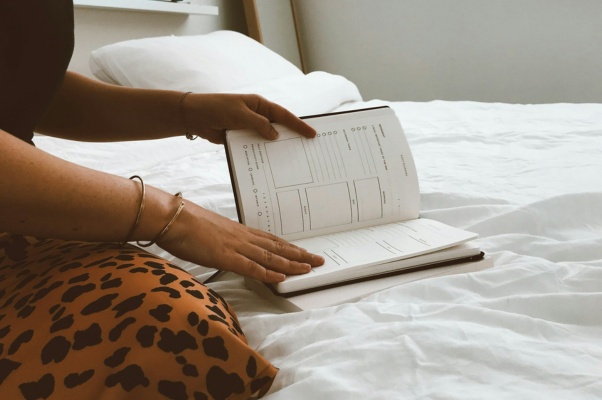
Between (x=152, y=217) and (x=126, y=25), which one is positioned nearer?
(x=152, y=217)

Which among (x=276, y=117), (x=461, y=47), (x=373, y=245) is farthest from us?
(x=461, y=47)

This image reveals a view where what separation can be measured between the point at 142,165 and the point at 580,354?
1.00m

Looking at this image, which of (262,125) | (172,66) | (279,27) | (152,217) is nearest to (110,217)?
(152,217)

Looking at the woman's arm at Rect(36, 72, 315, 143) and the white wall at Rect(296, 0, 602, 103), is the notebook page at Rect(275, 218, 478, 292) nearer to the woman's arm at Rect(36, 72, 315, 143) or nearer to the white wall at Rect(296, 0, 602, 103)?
the woman's arm at Rect(36, 72, 315, 143)

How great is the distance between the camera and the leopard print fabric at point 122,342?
14.0 inches

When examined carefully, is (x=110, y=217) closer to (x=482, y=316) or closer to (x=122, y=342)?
(x=122, y=342)

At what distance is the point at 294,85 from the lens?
1577mm

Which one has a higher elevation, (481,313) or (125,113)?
(125,113)

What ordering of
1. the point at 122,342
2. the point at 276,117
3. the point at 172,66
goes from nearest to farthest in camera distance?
the point at 122,342, the point at 276,117, the point at 172,66

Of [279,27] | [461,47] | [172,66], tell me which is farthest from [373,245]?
[279,27]

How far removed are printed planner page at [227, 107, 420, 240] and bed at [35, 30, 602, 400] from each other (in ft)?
0.36

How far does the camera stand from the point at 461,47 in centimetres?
254

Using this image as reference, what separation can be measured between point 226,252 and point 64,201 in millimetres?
175

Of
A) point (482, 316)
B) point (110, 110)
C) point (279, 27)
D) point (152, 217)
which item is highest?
point (279, 27)
